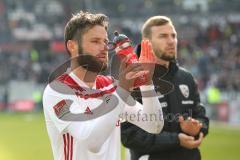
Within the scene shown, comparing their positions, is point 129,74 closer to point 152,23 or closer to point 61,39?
point 152,23

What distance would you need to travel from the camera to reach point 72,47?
4.07 m

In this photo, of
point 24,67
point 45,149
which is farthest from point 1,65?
point 45,149

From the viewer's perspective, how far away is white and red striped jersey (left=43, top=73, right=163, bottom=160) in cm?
366

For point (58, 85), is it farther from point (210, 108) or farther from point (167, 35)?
point (210, 108)

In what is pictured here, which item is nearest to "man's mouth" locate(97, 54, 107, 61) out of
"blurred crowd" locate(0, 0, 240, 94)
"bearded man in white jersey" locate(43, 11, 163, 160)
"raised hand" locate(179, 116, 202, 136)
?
"bearded man in white jersey" locate(43, 11, 163, 160)

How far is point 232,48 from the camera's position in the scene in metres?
31.6

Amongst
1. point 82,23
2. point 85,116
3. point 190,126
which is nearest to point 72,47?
point 82,23

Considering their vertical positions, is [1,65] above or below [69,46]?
below

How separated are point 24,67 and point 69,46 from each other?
1240 inches

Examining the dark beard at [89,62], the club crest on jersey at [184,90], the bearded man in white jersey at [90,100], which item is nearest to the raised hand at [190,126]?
the club crest on jersey at [184,90]

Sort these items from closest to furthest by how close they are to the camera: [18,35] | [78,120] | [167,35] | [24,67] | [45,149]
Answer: [78,120] → [167,35] → [45,149] → [24,67] → [18,35]

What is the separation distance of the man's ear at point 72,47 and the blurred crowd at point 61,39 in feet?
67.4

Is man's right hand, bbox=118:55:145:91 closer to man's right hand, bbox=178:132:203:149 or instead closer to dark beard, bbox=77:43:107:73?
dark beard, bbox=77:43:107:73

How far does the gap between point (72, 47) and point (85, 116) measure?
0.50 m
